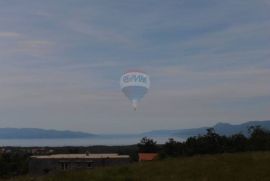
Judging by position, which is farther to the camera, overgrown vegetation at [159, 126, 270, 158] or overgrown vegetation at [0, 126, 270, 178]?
overgrown vegetation at [159, 126, 270, 158]

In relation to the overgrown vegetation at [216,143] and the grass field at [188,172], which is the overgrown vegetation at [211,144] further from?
the grass field at [188,172]

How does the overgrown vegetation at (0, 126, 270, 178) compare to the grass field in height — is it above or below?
above

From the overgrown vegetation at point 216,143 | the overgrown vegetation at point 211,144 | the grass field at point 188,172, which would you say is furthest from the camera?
the overgrown vegetation at point 216,143

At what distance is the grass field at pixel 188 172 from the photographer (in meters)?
20.1

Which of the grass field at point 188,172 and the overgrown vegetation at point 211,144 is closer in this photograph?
the grass field at point 188,172

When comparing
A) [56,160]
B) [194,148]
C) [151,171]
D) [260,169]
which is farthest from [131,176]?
[56,160]

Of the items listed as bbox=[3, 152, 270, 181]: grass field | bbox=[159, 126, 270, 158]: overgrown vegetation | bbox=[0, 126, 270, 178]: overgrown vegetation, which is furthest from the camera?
bbox=[159, 126, 270, 158]: overgrown vegetation

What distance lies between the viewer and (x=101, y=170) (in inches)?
894

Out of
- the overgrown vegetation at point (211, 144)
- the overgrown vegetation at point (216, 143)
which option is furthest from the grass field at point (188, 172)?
the overgrown vegetation at point (216, 143)

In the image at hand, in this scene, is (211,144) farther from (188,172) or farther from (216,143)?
(188,172)

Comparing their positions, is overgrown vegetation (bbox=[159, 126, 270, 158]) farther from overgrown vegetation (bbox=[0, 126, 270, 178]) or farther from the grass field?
the grass field

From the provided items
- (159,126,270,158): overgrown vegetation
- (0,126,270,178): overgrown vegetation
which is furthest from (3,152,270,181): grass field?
(159,126,270,158): overgrown vegetation

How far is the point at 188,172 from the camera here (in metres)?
21.2

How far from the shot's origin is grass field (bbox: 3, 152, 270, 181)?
20.1m
